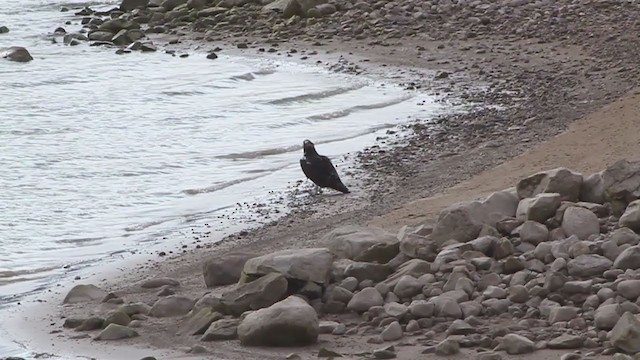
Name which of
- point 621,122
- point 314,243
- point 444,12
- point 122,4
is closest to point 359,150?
point 621,122

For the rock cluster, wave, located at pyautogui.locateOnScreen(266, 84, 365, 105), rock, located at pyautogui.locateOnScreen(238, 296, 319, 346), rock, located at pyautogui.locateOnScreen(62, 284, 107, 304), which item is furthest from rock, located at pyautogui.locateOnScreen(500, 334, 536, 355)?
wave, located at pyautogui.locateOnScreen(266, 84, 365, 105)

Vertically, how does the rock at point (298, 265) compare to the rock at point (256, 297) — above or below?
above

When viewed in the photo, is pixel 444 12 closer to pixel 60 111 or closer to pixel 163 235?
pixel 60 111

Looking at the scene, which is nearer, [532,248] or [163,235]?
[532,248]

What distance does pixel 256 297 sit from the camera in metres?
6.66

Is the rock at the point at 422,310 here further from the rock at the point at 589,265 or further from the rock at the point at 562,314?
the rock at the point at 589,265

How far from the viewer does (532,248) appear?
6902 millimetres

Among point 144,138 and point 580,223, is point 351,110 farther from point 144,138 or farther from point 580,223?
point 580,223

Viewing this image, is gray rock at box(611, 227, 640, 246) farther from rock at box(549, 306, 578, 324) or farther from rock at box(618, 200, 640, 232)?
rock at box(549, 306, 578, 324)

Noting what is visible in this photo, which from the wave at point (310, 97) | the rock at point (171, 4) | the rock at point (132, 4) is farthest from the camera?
the rock at point (132, 4)

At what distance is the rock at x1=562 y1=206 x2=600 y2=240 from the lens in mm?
6945

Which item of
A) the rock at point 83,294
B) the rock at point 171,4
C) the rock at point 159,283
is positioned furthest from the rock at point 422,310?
the rock at point 171,4

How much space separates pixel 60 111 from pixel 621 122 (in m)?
7.27

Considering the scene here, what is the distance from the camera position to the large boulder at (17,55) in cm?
1994
